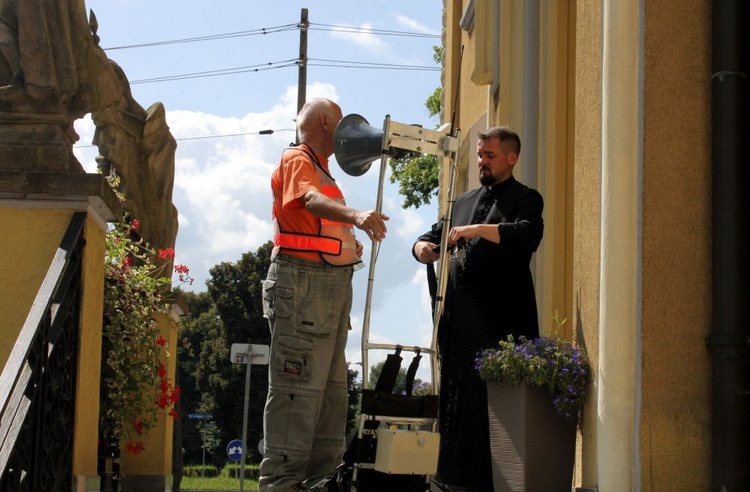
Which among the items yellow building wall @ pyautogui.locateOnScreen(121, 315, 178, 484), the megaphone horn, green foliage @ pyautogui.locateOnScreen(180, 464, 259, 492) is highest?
the megaphone horn

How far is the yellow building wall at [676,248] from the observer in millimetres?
4965

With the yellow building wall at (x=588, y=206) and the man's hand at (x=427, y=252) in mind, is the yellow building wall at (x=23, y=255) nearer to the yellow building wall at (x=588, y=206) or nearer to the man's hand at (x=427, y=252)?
the man's hand at (x=427, y=252)

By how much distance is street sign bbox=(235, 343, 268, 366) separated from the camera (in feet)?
69.3

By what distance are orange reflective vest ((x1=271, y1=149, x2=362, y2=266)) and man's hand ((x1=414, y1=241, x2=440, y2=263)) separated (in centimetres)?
29

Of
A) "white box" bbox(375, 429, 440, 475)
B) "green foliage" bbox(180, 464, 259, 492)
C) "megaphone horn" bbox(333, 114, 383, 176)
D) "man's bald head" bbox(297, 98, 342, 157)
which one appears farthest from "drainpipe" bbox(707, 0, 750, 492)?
"green foliage" bbox(180, 464, 259, 492)

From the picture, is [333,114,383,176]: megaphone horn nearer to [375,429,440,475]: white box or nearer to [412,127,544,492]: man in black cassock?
[412,127,544,492]: man in black cassock

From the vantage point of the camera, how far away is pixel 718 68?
5.09 metres

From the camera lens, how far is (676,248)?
16.7 ft

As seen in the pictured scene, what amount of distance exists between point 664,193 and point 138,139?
261 inches

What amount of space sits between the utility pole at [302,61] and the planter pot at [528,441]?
2778cm

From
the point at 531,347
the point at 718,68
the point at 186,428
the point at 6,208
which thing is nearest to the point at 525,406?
the point at 531,347

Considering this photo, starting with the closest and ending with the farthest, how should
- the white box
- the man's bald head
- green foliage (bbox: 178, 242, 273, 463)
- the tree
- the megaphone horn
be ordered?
the white box, the megaphone horn, the man's bald head, the tree, green foliage (bbox: 178, 242, 273, 463)

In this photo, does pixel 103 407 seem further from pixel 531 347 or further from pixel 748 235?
pixel 748 235

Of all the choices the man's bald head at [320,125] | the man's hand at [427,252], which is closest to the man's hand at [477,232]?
the man's hand at [427,252]
